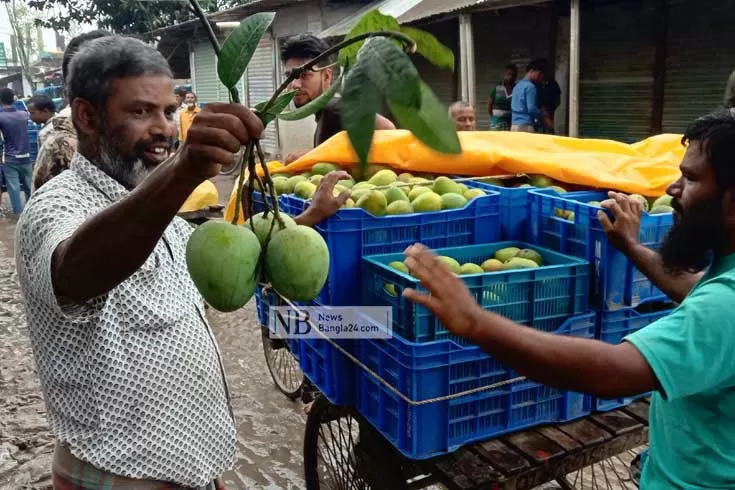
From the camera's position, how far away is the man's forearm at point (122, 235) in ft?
3.61

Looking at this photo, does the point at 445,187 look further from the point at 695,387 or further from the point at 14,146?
the point at 14,146

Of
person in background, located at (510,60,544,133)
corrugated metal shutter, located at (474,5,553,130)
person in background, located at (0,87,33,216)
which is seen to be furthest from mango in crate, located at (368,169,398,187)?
person in background, located at (0,87,33,216)

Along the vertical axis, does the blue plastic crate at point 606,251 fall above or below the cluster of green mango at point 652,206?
below

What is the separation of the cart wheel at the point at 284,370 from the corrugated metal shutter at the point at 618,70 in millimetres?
6948

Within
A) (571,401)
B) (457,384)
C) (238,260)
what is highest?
(238,260)

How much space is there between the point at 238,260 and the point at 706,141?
3.73 feet

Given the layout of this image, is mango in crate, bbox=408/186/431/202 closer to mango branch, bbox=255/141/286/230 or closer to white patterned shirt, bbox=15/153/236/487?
white patterned shirt, bbox=15/153/236/487

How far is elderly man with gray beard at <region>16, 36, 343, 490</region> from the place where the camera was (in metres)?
1.48

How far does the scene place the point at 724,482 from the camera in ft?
4.79

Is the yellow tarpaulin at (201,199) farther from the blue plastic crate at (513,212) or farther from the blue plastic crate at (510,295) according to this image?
the blue plastic crate at (510,295)

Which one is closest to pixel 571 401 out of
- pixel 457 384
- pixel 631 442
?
pixel 631 442

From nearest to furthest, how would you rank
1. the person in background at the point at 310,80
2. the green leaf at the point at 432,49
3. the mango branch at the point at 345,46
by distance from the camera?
the mango branch at the point at 345,46 → the green leaf at the point at 432,49 → the person in background at the point at 310,80

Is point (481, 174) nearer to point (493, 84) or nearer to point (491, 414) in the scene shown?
point (491, 414)

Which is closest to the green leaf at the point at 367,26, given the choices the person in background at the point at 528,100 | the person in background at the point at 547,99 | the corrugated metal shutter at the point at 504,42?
the person in background at the point at 528,100
